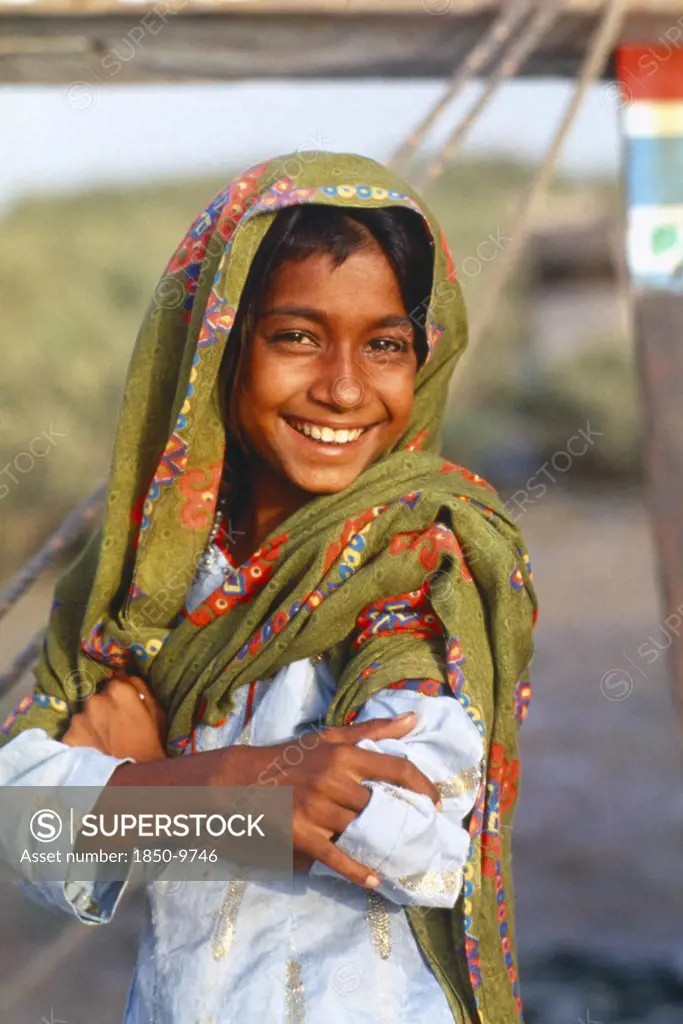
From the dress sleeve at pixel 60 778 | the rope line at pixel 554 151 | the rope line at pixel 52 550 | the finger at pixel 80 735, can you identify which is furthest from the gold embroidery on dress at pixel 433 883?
the rope line at pixel 554 151

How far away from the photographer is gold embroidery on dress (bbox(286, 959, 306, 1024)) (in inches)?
61.5

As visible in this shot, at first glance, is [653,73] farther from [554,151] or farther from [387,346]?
[387,346]

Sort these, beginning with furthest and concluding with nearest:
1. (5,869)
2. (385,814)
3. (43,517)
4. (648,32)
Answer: (43,517)
(648,32)
(5,869)
(385,814)

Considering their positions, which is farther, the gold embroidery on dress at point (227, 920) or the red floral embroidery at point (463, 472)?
the red floral embroidery at point (463, 472)

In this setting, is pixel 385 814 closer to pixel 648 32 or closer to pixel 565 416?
pixel 648 32

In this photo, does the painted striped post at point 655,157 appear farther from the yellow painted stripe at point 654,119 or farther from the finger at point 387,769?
the finger at point 387,769

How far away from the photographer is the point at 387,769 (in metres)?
1.44

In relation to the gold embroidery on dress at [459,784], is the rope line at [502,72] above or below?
above

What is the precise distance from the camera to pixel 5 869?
1718 mm

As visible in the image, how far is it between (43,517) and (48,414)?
126cm

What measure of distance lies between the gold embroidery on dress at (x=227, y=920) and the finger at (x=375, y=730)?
27 cm

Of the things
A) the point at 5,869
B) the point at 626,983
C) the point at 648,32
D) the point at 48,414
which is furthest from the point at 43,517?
the point at 5,869

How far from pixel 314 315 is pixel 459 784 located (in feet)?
1.95

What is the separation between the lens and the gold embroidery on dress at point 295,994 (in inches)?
61.5
